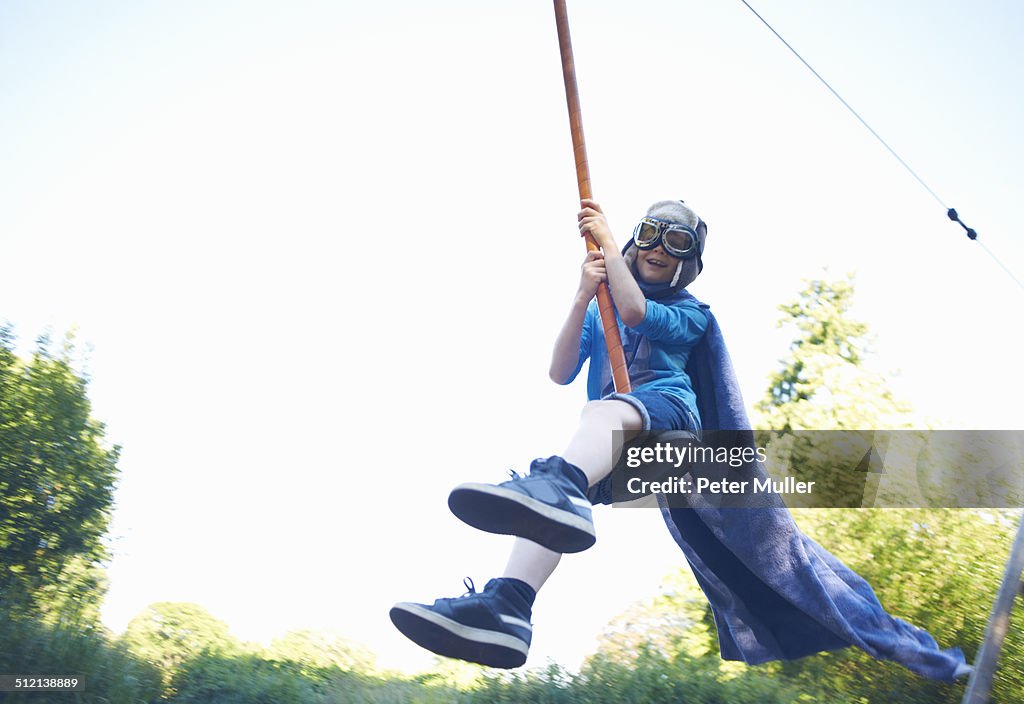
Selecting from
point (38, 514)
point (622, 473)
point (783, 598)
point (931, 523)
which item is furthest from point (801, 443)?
point (38, 514)

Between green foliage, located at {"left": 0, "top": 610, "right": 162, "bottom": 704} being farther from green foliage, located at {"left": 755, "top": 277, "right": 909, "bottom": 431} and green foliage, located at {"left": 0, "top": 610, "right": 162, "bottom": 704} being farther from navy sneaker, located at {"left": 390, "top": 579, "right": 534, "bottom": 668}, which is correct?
green foliage, located at {"left": 755, "top": 277, "right": 909, "bottom": 431}

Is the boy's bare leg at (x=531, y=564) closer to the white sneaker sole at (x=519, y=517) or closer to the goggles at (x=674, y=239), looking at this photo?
the white sneaker sole at (x=519, y=517)

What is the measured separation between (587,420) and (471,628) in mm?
895

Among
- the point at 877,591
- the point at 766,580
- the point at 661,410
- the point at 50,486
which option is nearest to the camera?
the point at 661,410

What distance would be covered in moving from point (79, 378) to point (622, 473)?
4444mm

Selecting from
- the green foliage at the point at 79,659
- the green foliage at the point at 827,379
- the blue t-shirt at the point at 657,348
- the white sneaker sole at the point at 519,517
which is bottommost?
the green foliage at the point at 79,659

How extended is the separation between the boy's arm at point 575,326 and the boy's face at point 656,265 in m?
0.34

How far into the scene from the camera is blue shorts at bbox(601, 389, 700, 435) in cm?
362

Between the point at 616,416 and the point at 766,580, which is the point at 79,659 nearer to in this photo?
the point at 616,416

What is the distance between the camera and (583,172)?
4.09 meters

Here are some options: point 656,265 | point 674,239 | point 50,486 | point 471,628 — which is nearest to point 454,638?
point 471,628

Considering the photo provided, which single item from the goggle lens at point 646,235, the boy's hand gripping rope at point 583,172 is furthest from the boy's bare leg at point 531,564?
the goggle lens at point 646,235

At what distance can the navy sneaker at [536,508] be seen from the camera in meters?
3.04

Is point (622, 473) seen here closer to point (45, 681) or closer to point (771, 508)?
point (771, 508)
